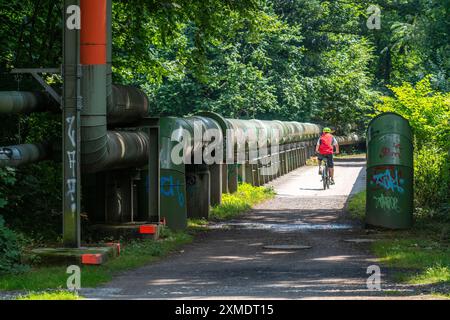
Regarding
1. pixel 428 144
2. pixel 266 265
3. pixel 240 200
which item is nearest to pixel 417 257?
pixel 266 265

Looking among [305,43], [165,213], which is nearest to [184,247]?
[165,213]

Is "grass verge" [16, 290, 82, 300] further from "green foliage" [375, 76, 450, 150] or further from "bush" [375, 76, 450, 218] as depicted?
"green foliage" [375, 76, 450, 150]

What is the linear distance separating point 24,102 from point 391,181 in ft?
23.9

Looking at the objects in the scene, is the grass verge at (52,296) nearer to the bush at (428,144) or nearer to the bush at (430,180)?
the bush at (428,144)

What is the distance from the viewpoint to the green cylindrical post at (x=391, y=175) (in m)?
18.8

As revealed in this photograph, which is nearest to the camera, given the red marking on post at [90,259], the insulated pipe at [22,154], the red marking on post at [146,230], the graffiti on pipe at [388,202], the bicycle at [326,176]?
the red marking on post at [90,259]

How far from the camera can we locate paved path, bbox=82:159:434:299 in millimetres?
11219

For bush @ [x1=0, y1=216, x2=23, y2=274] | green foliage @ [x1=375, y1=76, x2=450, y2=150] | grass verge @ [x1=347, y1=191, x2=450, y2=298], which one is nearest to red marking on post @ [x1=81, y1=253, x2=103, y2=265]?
bush @ [x1=0, y1=216, x2=23, y2=274]

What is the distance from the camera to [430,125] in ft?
74.1

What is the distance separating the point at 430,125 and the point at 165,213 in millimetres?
6918

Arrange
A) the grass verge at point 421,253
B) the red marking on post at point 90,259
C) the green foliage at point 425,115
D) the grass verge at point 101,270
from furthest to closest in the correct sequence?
the green foliage at point 425,115
the red marking on post at point 90,259
the grass verge at point 421,253
the grass verge at point 101,270

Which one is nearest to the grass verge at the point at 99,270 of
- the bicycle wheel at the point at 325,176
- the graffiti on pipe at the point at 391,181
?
the graffiti on pipe at the point at 391,181
